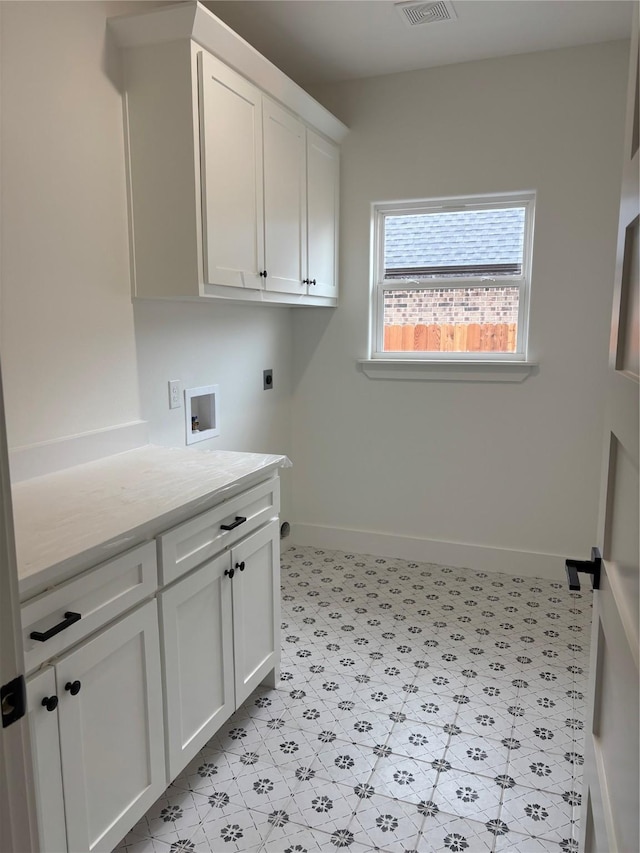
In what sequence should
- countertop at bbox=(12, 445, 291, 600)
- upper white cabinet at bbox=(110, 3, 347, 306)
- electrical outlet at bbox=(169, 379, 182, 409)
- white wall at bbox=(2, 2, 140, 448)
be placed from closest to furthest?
countertop at bbox=(12, 445, 291, 600), white wall at bbox=(2, 2, 140, 448), upper white cabinet at bbox=(110, 3, 347, 306), electrical outlet at bbox=(169, 379, 182, 409)

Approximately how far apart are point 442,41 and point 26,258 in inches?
87.4

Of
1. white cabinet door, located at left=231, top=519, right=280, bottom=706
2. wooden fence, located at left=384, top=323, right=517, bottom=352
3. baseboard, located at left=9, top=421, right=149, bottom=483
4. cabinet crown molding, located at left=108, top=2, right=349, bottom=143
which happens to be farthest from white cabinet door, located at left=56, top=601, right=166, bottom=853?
wooden fence, located at left=384, top=323, right=517, bottom=352

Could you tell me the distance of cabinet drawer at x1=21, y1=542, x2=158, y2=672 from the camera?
1171mm

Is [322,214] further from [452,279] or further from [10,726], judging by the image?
[10,726]

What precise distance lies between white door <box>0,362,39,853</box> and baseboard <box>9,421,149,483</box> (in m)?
1.10

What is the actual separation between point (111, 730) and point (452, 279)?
2767 millimetres

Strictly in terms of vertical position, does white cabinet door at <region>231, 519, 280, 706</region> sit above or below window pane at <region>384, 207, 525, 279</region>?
below

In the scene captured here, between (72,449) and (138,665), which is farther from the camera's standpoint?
(72,449)

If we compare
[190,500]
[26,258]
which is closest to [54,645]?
[190,500]

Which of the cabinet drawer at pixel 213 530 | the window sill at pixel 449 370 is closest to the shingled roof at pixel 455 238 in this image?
the window sill at pixel 449 370

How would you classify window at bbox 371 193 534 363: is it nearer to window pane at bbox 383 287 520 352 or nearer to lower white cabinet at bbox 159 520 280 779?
window pane at bbox 383 287 520 352

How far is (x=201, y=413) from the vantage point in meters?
2.84

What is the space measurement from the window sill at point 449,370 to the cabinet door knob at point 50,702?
2596mm

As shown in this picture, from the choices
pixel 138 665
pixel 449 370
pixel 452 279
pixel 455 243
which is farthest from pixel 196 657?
pixel 455 243
